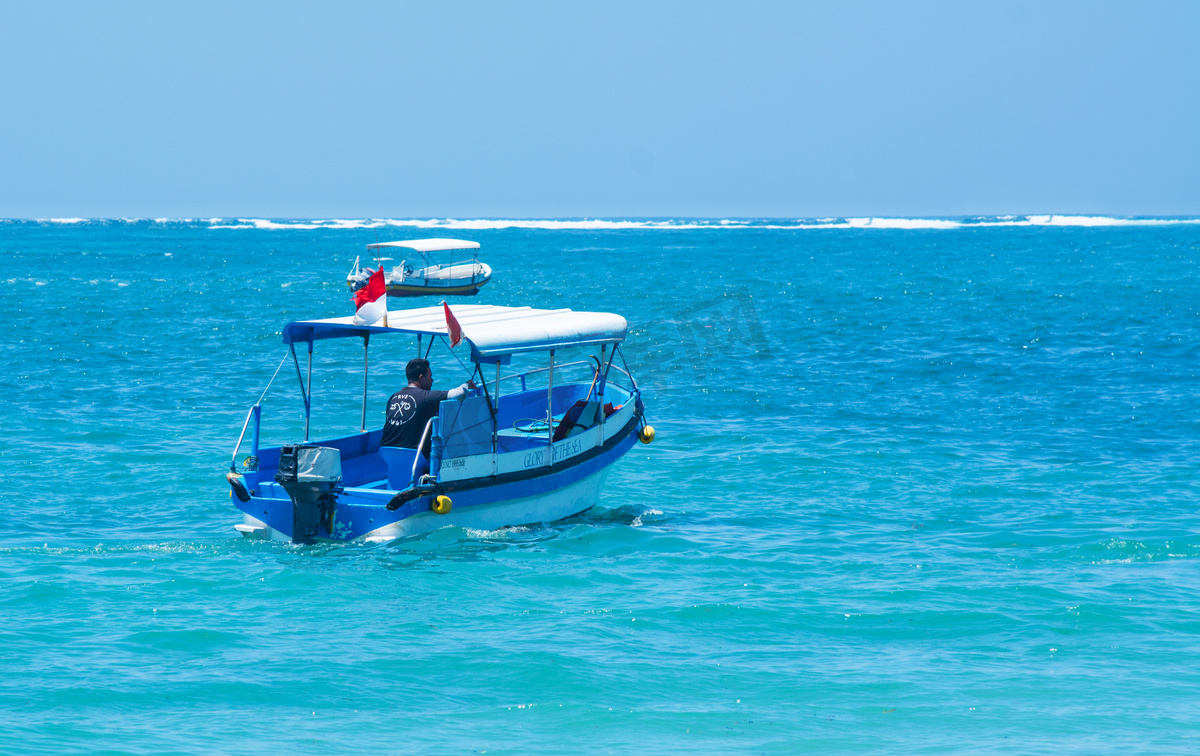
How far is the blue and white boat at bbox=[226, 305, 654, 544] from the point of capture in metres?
11.8

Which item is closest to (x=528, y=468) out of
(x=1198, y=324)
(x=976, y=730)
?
(x=976, y=730)

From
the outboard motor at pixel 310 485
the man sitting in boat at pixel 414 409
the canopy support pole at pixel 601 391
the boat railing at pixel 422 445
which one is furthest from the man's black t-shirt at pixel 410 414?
the canopy support pole at pixel 601 391

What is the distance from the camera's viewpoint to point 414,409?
1257cm

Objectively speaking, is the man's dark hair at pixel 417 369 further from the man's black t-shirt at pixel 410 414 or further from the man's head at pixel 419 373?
the man's black t-shirt at pixel 410 414

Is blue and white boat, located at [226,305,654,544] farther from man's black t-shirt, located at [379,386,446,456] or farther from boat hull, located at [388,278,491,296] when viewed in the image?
boat hull, located at [388,278,491,296]

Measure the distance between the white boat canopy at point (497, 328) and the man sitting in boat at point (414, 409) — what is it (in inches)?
19.2

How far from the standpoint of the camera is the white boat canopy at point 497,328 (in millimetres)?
12117

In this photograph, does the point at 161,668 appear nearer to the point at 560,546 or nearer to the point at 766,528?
the point at 560,546

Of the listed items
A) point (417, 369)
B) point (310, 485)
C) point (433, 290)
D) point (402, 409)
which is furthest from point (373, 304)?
point (433, 290)

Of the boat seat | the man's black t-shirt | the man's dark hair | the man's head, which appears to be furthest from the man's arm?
the boat seat

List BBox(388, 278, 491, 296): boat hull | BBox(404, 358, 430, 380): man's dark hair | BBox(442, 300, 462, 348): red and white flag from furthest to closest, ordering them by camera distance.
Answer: BBox(388, 278, 491, 296): boat hull → BBox(404, 358, 430, 380): man's dark hair → BBox(442, 300, 462, 348): red and white flag

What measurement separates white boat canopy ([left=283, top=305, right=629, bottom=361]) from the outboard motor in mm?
1512

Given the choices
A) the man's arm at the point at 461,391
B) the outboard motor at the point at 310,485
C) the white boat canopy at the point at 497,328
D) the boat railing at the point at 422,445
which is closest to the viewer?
the outboard motor at the point at 310,485

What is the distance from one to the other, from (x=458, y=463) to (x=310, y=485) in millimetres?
1533
